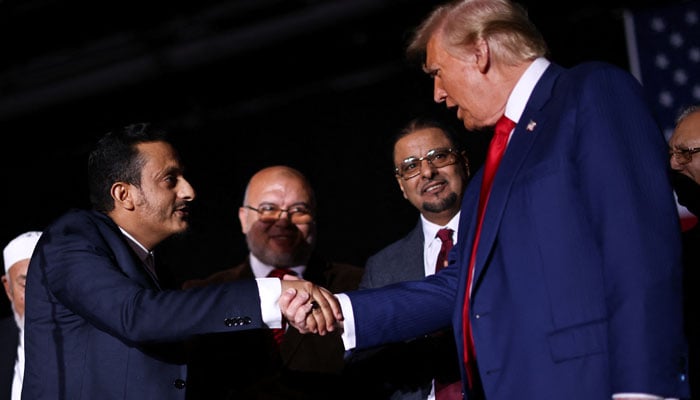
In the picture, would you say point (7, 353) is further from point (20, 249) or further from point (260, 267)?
point (260, 267)

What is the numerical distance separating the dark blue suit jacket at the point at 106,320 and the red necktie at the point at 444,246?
0.94 m

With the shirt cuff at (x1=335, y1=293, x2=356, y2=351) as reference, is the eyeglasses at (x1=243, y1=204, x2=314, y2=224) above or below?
above

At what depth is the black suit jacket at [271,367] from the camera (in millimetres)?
3031

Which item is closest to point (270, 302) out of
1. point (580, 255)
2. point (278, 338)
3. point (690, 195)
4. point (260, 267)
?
point (580, 255)

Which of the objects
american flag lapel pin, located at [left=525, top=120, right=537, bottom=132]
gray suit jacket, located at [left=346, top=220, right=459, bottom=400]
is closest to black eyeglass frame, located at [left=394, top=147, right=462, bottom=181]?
gray suit jacket, located at [left=346, top=220, right=459, bottom=400]

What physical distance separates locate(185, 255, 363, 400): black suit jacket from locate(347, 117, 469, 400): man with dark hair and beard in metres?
0.12

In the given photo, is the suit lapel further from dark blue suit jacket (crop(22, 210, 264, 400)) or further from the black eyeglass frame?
the black eyeglass frame

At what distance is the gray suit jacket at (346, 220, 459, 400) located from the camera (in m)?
2.82

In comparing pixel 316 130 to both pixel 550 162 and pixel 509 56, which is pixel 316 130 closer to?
pixel 509 56

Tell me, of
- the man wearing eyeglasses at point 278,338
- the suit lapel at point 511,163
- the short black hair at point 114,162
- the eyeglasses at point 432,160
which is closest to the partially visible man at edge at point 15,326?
the man wearing eyeglasses at point 278,338

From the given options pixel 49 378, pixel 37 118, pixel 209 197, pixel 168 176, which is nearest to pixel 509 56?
pixel 168 176

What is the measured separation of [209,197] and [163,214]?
2.19m

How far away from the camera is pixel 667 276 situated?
5.20ft

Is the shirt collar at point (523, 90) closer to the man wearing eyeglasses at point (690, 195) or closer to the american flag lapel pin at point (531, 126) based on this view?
the american flag lapel pin at point (531, 126)
